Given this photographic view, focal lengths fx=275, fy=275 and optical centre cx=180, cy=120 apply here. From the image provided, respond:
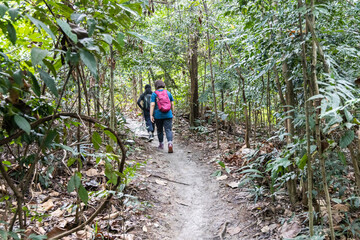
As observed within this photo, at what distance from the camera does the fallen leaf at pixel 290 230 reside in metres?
3.10

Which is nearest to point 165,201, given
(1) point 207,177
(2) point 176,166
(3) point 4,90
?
(1) point 207,177

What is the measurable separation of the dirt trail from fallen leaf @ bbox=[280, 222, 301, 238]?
53 cm

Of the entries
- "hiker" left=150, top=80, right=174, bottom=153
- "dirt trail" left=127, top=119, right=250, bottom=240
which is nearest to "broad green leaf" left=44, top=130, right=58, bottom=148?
"dirt trail" left=127, top=119, right=250, bottom=240

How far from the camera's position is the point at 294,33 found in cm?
297

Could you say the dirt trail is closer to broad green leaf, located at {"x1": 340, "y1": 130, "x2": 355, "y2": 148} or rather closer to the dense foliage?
the dense foliage

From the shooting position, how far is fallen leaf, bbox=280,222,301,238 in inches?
122

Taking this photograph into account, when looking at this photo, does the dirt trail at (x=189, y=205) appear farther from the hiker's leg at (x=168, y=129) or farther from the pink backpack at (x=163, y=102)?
the pink backpack at (x=163, y=102)

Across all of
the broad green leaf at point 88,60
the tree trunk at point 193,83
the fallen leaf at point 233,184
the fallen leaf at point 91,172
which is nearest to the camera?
the broad green leaf at point 88,60

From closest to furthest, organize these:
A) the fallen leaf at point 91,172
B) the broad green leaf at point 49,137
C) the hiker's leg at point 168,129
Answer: the broad green leaf at point 49,137, the fallen leaf at point 91,172, the hiker's leg at point 168,129

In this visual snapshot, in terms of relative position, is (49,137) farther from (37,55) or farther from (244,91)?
(244,91)

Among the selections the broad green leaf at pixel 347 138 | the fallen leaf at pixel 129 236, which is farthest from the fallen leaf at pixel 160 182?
the broad green leaf at pixel 347 138

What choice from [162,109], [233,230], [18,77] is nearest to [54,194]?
[233,230]

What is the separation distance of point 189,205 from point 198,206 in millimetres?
152

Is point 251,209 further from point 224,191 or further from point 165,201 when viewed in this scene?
point 165,201
